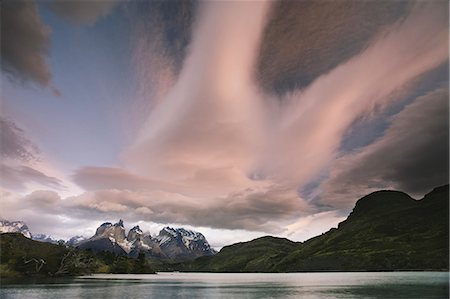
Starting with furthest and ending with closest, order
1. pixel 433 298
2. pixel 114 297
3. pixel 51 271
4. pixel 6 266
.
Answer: pixel 51 271 → pixel 6 266 → pixel 114 297 → pixel 433 298

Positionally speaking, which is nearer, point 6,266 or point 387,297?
point 387,297

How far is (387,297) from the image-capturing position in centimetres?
7194

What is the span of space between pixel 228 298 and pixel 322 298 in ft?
63.5

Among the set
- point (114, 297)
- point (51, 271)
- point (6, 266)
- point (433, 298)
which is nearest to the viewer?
point (433, 298)

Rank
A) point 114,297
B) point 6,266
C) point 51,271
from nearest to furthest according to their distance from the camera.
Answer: point 114,297
point 6,266
point 51,271

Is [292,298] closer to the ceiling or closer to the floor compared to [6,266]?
closer to the floor

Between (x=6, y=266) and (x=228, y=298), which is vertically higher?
(x=6, y=266)

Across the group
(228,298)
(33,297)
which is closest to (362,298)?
(228,298)

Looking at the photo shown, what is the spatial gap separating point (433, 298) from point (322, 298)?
68.9 ft

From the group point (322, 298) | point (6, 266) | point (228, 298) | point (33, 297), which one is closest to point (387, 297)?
point (322, 298)

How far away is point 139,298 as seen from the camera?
72.8 metres

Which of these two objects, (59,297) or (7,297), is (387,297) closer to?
(59,297)

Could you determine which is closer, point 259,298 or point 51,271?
point 259,298

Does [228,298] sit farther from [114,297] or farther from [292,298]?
[114,297]
